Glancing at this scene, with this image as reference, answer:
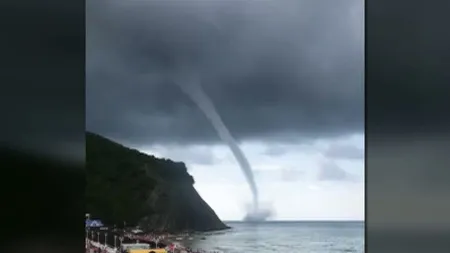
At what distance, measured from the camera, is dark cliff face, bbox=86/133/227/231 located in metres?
2.63

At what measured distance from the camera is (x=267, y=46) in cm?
254

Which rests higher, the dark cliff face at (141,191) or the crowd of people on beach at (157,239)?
the dark cliff face at (141,191)

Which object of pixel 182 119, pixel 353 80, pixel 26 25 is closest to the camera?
pixel 26 25

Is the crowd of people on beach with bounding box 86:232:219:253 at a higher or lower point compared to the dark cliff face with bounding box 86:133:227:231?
lower

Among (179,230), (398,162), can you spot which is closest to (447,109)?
(398,162)

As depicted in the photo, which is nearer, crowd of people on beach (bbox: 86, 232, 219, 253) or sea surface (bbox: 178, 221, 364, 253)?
sea surface (bbox: 178, 221, 364, 253)

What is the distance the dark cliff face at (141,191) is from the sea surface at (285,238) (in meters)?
0.07

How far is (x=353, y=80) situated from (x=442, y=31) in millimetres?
1619

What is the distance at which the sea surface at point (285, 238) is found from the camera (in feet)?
7.73

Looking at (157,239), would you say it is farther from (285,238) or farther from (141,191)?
(285,238)

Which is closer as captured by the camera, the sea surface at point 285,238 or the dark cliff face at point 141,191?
the sea surface at point 285,238

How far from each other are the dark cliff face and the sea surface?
0.07 meters

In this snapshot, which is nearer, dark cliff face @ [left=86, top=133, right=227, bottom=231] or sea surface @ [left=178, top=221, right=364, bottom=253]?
sea surface @ [left=178, top=221, right=364, bottom=253]

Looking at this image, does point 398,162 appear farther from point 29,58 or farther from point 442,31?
point 29,58
